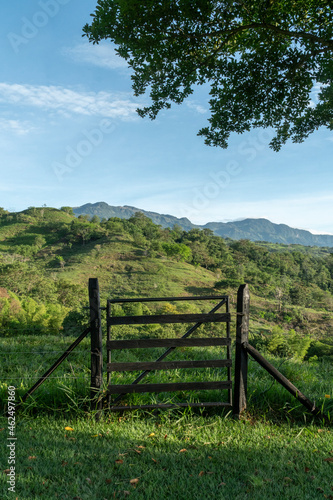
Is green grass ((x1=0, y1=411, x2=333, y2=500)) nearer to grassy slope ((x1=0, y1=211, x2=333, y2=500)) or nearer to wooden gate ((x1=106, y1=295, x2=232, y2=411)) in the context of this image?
grassy slope ((x1=0, y1=211, x2=333, y2=500))

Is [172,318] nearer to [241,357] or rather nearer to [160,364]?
[160,364]

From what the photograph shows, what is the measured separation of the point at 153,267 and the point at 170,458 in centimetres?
6444

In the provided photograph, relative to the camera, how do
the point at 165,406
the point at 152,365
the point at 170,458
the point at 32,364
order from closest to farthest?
1. the point at 170,458
2. the point at 165,406
3. the point at 152,365
4. the point at 32,364

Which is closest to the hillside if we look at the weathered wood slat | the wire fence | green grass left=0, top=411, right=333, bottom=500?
the wire fence

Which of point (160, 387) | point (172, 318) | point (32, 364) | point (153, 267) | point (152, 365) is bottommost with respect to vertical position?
point (153, 267)

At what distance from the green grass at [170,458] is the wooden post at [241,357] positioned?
8.2 inches

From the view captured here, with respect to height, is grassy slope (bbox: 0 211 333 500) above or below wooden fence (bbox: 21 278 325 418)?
below

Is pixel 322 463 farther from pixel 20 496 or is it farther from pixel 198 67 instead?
pixel 198 67

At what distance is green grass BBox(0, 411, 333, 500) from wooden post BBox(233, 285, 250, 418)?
21 centimetres

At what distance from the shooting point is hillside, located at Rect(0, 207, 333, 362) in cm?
5006

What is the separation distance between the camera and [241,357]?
166 inches

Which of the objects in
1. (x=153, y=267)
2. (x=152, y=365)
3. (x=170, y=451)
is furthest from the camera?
(x=153, y=267)

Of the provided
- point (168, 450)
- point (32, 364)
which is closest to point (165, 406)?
point (168, 450)

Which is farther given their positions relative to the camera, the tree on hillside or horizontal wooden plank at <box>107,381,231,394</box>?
the tree on hillside
